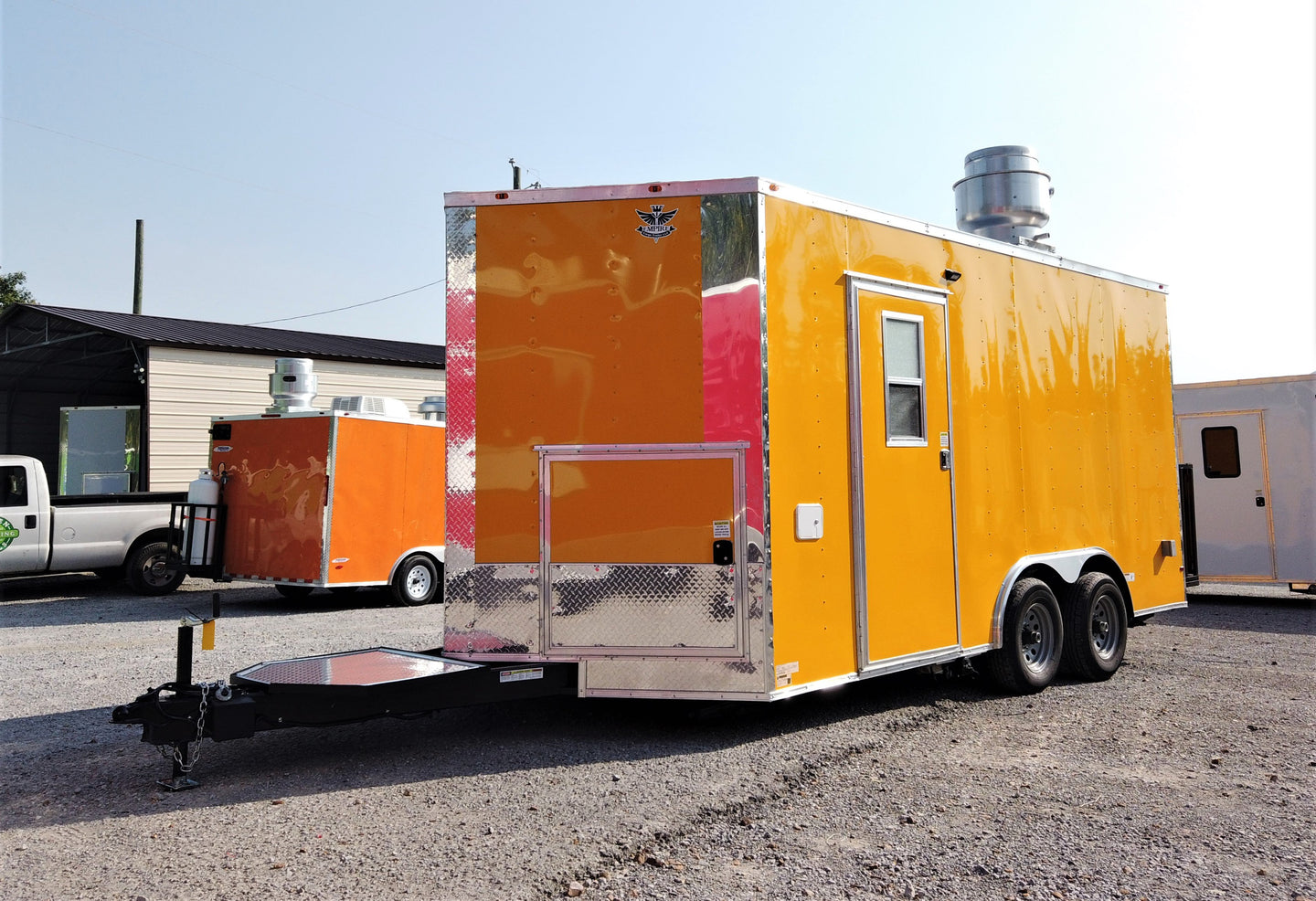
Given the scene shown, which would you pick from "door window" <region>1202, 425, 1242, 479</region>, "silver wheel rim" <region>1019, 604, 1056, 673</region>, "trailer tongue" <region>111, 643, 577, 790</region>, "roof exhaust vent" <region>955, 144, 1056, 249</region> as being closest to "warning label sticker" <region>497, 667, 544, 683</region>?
"trailer tongue" <region>111, 643, 577, 790</region>

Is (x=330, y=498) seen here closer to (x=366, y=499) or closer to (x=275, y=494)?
(x=366, y=499)

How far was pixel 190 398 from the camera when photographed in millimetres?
18609

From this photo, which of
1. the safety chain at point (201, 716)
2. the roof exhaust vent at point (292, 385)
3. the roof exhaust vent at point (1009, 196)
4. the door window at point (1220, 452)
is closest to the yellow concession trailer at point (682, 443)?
the safety chain at point (201, 716)

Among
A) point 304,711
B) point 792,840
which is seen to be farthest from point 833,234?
point 304,711

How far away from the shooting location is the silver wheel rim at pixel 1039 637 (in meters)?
7.16

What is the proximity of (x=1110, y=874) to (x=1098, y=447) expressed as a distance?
182 inches

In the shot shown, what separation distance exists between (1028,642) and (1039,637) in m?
0.12

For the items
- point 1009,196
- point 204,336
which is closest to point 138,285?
point 204,336

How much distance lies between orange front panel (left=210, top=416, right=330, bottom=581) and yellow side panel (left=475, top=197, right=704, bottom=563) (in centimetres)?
654

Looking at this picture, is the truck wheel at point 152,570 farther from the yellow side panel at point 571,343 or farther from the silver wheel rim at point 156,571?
the yellow side panel at point 571,343

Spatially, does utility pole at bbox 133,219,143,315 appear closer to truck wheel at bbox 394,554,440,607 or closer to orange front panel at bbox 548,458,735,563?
truck wheel at bbox 394,554,440,607

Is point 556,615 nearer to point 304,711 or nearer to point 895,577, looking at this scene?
point 304,711

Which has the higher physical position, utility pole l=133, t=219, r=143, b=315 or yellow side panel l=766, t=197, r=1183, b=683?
utility pole l=133, t=219, r=143, b=315

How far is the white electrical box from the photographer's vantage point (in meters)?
5.63
